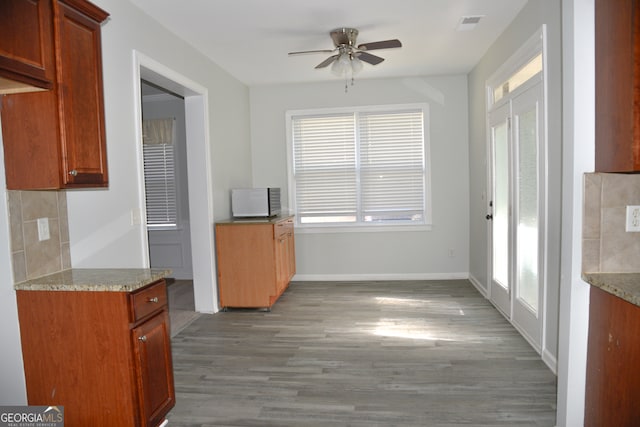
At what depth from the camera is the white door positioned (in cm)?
307

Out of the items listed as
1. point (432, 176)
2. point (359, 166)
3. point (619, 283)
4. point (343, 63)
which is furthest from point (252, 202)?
point (619, 283)

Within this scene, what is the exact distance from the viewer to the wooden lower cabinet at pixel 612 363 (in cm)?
159

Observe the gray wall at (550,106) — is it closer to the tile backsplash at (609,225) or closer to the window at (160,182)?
the tile backsplash at (609,225)

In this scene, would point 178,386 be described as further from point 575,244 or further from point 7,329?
point 575,244

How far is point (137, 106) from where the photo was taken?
119 inches

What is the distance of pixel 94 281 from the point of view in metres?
2.02

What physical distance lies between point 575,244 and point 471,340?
1.74 meters

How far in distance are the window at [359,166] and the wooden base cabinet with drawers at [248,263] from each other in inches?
55.0

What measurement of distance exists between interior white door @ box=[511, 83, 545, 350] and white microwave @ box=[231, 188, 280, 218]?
2.49 metres

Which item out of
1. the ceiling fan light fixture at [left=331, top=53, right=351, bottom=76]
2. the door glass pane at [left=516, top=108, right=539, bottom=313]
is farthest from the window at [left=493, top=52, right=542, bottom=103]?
the ceiling fan light fixture at [left=331, top=53, right=351, bottom=76]

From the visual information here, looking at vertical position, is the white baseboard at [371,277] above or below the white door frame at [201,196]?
below

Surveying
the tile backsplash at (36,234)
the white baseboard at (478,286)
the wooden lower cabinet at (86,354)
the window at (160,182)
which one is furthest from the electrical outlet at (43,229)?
the white baseboard at (478,286)

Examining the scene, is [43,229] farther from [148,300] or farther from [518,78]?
[518,78]

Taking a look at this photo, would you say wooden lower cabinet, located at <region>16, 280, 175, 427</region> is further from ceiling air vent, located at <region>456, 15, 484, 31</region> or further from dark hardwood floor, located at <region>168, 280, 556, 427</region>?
ceiling air vent, located at <region>456, 15, 484, 31</region>
